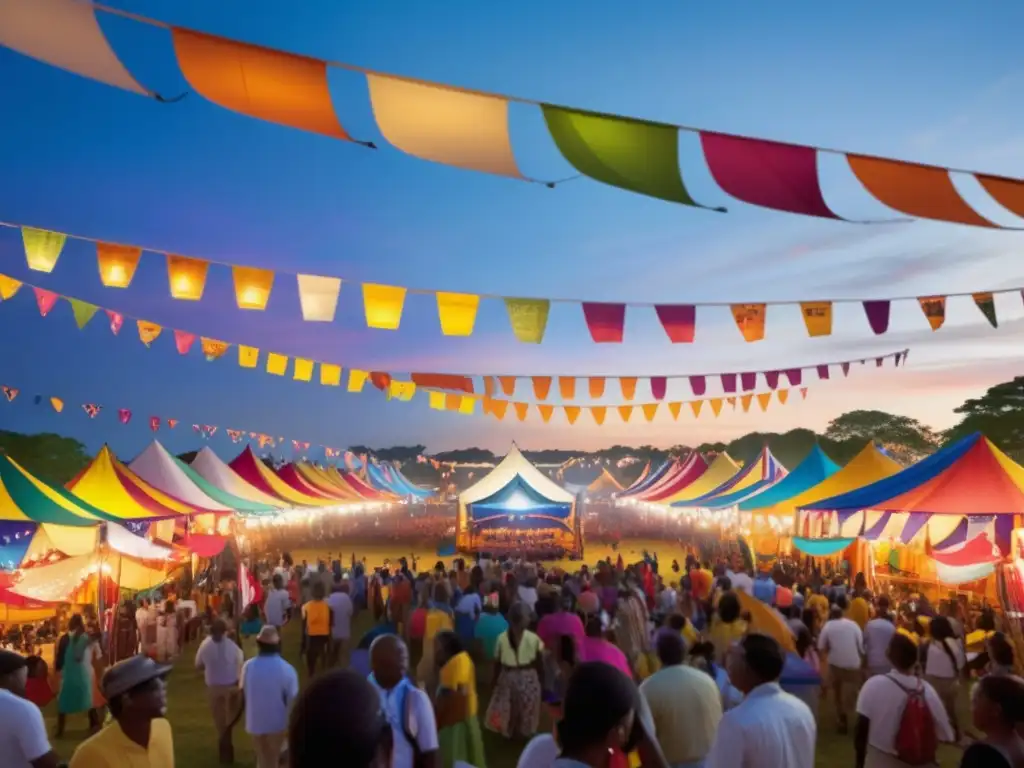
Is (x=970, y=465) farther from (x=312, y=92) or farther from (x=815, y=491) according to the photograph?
(x=312, y=92)

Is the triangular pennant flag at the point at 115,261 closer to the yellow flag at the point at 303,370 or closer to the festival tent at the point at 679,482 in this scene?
the yellow flag at the point at 303,370

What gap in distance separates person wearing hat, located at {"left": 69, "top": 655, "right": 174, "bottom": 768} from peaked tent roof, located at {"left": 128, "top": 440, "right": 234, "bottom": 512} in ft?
46.6

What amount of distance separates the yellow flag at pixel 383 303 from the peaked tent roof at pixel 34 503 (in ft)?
16.5

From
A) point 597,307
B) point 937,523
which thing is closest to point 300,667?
point 597,307

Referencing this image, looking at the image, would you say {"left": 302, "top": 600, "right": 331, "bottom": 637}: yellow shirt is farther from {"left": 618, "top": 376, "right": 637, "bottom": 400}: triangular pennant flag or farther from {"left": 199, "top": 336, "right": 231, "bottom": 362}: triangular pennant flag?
{"left": 618, "top": 376, "right": 637, "bottom": 400}: triangular pennant flag

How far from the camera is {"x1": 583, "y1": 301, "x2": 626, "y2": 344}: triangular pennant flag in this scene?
34.8 ft

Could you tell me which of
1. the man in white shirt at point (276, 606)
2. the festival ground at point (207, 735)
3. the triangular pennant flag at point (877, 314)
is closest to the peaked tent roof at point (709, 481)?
the triangular pennant flag at point (877, 314)

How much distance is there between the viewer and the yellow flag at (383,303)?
32.1ft

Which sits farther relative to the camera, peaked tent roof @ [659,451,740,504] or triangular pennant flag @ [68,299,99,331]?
peaked tent roof @ [659,451,740,504]

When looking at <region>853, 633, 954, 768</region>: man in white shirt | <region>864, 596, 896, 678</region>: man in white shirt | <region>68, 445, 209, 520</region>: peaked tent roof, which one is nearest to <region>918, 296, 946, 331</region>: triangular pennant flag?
<region>864, 596, 896, 678</region>: man in white shirt

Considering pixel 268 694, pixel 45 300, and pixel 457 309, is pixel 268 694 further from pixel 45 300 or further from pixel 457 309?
pixel 45 300

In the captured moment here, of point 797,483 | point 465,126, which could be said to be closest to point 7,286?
point 465,126

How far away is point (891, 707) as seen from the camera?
3.89 m

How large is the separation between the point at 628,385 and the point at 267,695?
1237 centimetres
